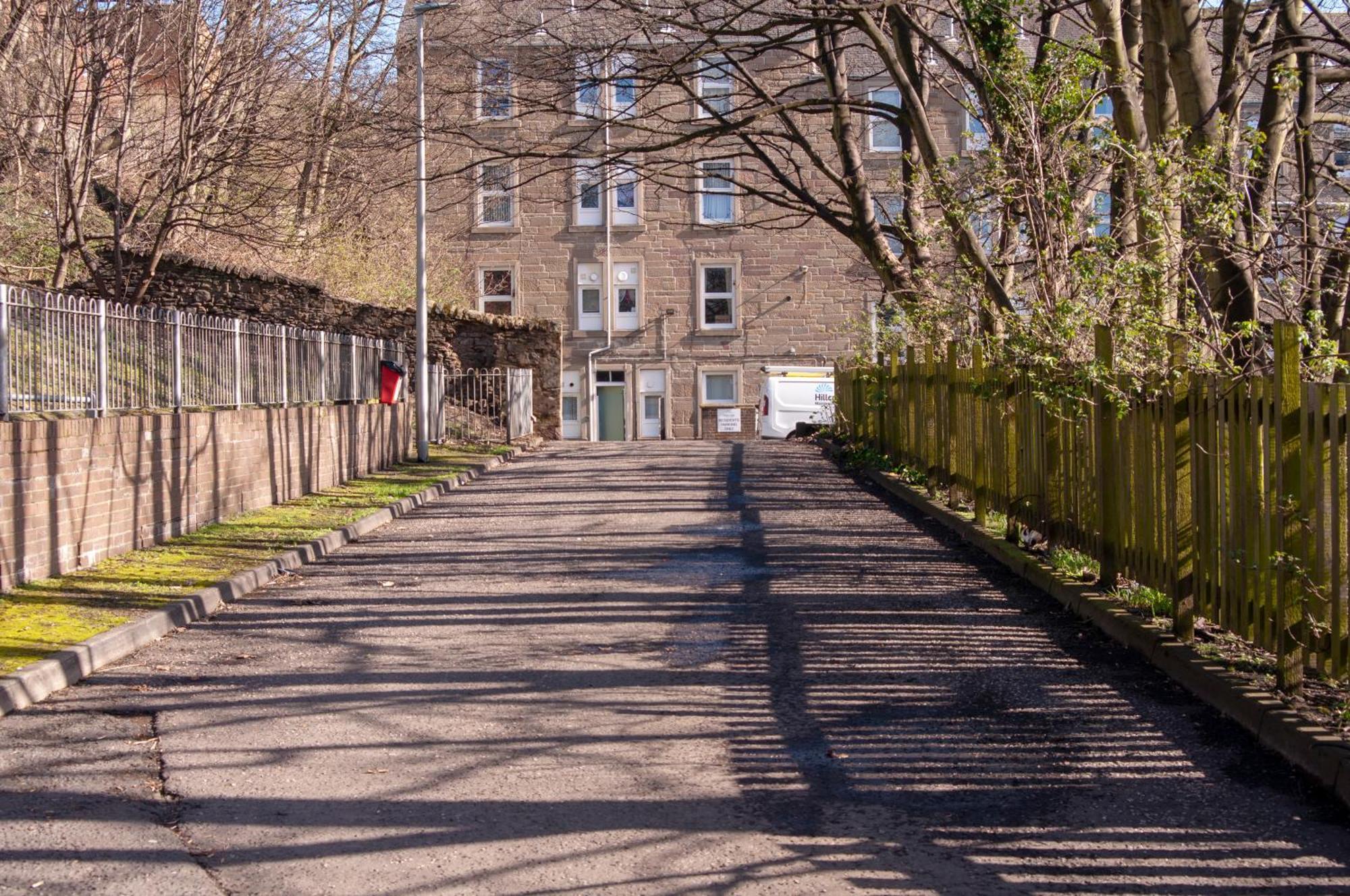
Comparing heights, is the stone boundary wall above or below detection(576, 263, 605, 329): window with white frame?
below

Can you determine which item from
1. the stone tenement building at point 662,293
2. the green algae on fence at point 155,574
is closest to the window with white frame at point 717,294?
the stone tenement building at point 662,293

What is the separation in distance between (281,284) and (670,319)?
17547mm

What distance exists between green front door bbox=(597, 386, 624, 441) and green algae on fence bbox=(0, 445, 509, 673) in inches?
1083

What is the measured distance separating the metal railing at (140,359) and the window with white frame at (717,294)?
2588 cm

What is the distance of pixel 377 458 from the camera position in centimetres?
2341

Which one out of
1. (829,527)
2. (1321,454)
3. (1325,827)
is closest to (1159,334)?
(1321,454)

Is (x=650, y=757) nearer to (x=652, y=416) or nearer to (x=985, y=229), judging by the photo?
(x=985, y=229)

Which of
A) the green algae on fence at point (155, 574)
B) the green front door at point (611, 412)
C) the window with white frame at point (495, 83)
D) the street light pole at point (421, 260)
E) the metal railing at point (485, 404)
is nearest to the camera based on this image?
the green algae on fence at point (155, 574)

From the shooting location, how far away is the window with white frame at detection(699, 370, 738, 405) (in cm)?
4625

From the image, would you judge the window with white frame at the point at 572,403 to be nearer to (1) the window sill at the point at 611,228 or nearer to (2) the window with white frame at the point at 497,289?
(2) the window with white frame at the point at 497,289

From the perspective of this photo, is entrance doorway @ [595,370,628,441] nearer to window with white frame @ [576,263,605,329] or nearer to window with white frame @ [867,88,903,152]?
window with white frame @ [576,263,605,329]

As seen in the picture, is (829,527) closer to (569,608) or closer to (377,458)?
(569,608)

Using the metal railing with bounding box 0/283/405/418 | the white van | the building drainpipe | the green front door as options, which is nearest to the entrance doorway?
the green front door

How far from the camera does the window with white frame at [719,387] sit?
152 feet
